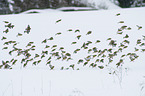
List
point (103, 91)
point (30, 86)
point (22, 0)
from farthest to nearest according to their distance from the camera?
point (22, 0) → point (30, 86) → point (103, 91)

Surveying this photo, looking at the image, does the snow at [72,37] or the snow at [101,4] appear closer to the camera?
the snow at [72,37]

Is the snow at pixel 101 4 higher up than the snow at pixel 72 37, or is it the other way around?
the snow at pixel 101 4

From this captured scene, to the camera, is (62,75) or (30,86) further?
(62,75)

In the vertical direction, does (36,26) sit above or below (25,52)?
above

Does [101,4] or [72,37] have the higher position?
[101,4]

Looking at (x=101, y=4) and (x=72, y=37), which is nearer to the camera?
(x=72, y=37)

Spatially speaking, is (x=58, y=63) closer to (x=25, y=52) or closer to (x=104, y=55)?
(x=25, y=52)

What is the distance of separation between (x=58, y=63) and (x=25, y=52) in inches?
28.1

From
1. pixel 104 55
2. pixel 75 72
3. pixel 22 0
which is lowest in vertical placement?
pixel 75 72

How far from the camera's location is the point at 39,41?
3.06 metres

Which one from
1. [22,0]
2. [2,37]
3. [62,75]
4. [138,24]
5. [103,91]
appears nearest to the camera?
[103,91]

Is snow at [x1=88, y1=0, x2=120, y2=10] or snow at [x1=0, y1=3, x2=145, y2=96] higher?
snow at [x1=88, y1=0, x2=120, y2=10]

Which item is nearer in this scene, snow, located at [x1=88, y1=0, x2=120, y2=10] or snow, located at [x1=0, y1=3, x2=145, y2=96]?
snow, located at [x1=0, y1=3, x2=145, y2=96]

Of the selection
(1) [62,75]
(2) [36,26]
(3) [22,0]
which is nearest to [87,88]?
(1) [62,75]
